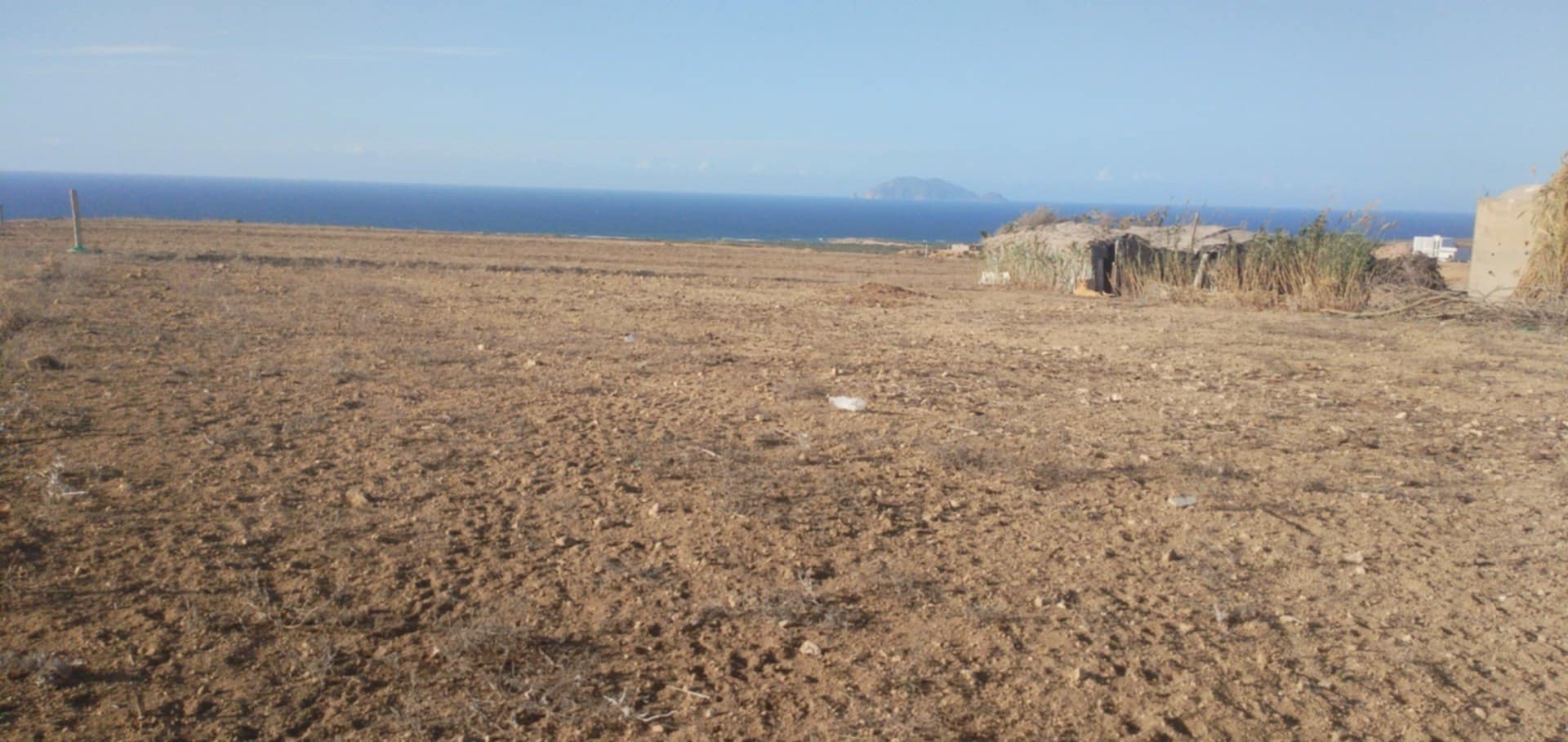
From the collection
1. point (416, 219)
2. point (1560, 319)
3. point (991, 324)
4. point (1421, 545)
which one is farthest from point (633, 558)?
point (416, 219)

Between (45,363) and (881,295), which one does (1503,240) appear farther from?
(45,363)

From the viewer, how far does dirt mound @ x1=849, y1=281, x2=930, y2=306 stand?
15.1 meters

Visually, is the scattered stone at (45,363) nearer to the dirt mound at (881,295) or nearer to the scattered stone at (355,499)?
the scattered stone at (355,499)

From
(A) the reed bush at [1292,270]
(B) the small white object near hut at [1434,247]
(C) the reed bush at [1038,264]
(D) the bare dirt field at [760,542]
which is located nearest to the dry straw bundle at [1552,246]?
(A) the reed bush at [1292,270]

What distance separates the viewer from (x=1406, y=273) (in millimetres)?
15492

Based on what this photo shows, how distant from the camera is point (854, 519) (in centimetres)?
536

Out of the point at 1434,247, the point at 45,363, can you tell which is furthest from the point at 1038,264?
the point at 45,363

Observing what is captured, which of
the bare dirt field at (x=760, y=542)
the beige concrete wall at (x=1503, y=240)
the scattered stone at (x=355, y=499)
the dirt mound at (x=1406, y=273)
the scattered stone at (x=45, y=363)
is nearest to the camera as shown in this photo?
the bare dirt field at (x=760, y=542)

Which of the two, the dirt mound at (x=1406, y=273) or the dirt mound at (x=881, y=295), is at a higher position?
the dirt mound at (x=1406, y=273)

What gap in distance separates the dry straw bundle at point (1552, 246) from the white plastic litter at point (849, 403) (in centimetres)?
1043

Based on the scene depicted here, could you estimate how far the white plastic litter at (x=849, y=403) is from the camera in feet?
25.1

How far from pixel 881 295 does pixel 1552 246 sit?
27.9ft

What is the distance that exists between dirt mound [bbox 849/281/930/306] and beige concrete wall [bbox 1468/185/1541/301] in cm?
752

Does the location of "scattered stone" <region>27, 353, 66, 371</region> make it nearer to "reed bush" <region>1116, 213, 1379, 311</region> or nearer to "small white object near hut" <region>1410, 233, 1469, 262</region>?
"reed bush" <region>1116, 213, 1379, 311</region>
